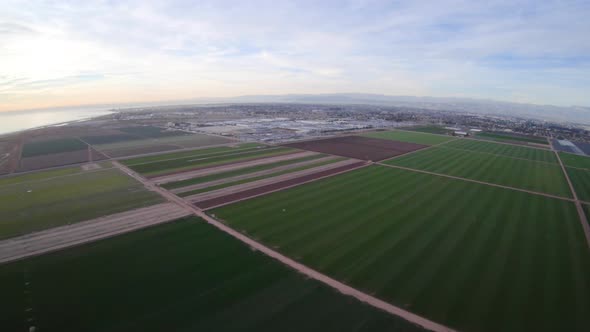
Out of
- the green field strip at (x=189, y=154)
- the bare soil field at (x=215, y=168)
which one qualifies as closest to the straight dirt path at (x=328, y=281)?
the bare soil field at (x=215, y=168)

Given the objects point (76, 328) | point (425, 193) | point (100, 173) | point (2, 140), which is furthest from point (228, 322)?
point (2, 140)

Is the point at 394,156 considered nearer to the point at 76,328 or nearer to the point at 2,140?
the point at 76,328

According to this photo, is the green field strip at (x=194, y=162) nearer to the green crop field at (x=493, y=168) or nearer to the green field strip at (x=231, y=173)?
the green field strip at (x=231, y=173)

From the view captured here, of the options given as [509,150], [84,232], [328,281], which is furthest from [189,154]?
[509,150]

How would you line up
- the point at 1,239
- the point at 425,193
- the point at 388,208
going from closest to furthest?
the point at 1,239, the point at 388,208, the point at 425,193

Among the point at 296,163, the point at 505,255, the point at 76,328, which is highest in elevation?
the point at 296,163

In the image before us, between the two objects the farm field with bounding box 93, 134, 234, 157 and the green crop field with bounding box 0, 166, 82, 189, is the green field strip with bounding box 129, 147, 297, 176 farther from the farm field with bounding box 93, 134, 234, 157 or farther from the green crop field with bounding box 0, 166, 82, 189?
the farm field with bounding box 93, 134, 234, 157
